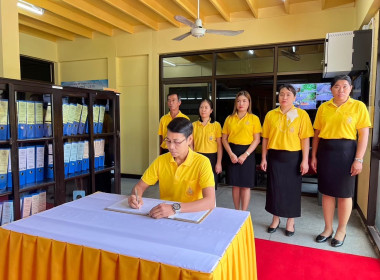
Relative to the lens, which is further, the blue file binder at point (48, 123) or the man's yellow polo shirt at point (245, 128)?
the man's yellow polo shirt at point (245, 128)

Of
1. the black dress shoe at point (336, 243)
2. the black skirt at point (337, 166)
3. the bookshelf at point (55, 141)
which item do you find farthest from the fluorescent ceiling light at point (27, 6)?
the black dress shoe at point (336, 243)

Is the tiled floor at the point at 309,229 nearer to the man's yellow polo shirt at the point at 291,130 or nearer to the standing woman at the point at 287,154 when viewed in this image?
the standing woman at the point at 287,154

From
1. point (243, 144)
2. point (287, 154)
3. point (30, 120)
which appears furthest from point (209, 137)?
point (30, 120)

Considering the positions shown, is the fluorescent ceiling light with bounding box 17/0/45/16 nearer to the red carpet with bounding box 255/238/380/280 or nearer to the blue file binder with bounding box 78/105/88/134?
the blue file binder with bounding box 78/105/88/134

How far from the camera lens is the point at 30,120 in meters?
2.47

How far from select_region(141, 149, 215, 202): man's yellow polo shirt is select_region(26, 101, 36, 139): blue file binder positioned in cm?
136

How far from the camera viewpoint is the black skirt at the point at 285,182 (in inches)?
111

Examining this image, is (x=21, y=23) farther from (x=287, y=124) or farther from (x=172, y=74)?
(x=287, y=124)

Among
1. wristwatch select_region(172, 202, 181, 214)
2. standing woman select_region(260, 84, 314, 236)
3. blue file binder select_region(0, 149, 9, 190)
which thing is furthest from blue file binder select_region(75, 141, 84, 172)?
standing woman select_region(260, 84, 314, 236)

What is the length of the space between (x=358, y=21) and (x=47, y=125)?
4.14 m

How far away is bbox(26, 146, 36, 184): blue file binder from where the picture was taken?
8.09 ft

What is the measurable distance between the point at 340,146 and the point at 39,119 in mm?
2867

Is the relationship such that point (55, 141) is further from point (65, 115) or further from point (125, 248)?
point (125, 248)

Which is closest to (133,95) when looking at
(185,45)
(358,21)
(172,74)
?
(172,74)
